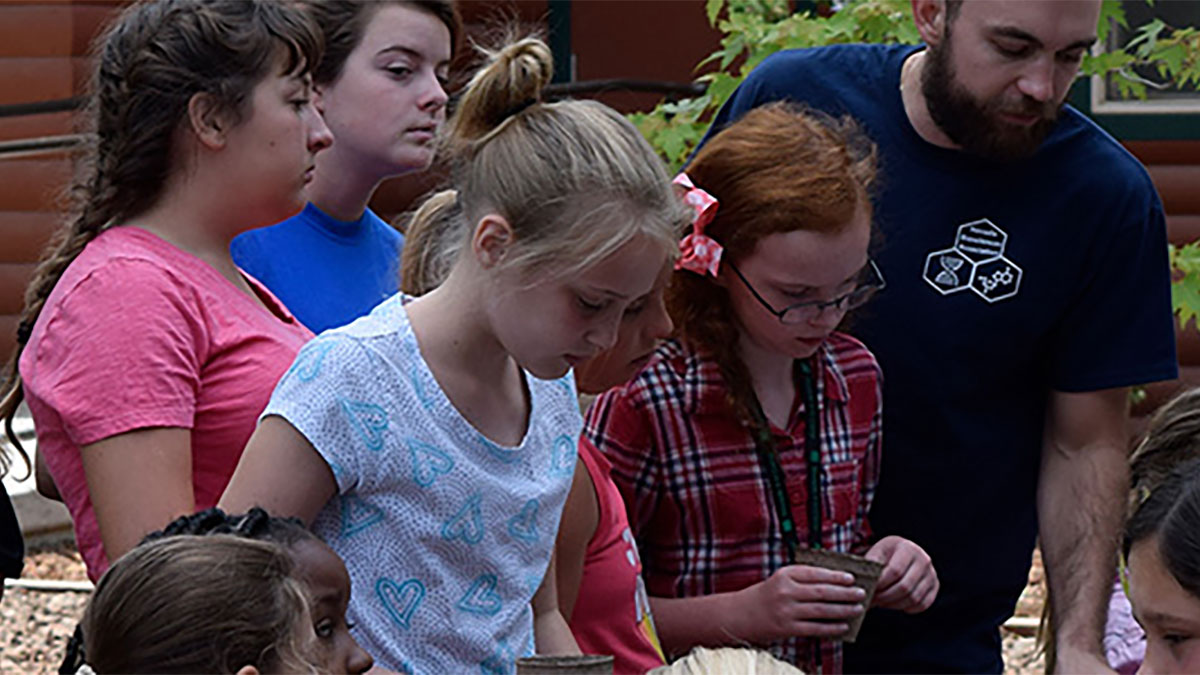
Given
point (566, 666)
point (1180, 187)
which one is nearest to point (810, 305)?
point (566, 666)

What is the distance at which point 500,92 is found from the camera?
2.96 meters

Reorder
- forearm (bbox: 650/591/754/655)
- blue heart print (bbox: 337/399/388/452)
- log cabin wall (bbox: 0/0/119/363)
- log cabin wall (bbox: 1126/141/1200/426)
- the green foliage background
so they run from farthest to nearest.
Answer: log cabin wall (bbox: 0/0/119/363)
log cabin wall (bbox: 1126/141/1200/426)
the green foliage background
forearm (bbox: 650/591/754/655)
blue heart print (bbox: 337/399/388/452)

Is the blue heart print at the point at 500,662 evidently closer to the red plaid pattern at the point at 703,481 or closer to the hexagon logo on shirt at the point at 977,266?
the red plaid pattern at the point at 703,481

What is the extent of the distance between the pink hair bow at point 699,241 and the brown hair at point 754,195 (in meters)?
0.07

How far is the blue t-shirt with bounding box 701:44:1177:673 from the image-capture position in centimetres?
383

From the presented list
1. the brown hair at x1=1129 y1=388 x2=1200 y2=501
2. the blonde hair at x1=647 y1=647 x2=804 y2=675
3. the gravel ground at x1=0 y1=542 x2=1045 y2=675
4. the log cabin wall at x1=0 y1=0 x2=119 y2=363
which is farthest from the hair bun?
the log cabin wall at x1=0 y1=0 x2=119 y2=363

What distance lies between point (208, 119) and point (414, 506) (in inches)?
31.8

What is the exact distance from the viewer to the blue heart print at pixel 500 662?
9.32 ft

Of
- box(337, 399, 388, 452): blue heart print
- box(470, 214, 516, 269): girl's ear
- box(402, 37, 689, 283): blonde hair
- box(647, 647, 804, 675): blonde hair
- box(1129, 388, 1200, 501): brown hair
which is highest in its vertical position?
box(402, 37, 689, 283): blonde hair

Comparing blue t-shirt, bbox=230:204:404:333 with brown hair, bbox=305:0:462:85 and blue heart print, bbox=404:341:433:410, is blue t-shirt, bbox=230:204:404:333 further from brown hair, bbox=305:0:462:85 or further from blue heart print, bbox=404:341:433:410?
blue heart print, bbox=404:341:433:410

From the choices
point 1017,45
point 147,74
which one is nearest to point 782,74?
point 1017,45

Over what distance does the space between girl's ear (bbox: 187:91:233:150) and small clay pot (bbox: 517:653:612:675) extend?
1.33 m

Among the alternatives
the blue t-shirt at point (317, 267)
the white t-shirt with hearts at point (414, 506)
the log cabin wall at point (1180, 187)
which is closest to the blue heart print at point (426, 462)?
the white t-shirt with hearts at point (414, 506)

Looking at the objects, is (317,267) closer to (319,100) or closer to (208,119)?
(319,100)
